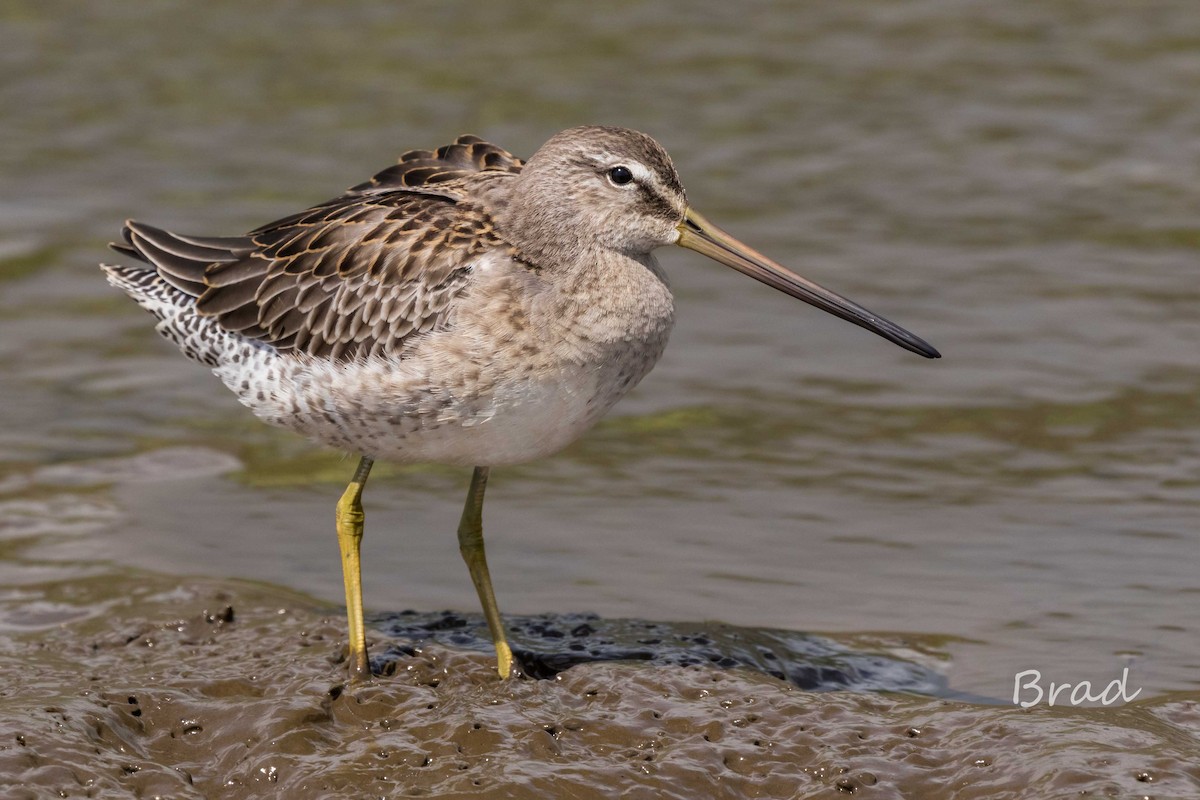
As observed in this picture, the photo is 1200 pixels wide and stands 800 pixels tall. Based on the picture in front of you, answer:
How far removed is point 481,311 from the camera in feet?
18.1

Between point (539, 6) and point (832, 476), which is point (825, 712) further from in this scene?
point (539, 6)

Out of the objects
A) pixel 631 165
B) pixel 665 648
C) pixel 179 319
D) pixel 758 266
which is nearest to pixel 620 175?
pixel 631 165

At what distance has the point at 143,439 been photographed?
8.02m

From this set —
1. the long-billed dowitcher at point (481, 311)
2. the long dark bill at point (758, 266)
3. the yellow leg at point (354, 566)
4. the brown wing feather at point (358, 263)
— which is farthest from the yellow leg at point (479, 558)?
the long dark bill at point (758, 266)

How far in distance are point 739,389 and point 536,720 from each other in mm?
3277

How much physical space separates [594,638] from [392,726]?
1.00 m

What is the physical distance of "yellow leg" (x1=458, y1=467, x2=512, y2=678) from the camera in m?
5.85

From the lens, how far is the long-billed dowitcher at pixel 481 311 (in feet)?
18.0

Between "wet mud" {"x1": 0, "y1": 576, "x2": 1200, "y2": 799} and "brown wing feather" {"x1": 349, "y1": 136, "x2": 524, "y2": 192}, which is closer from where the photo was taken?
"wet mud" {"x1": 0, "y1": 576, "x2": 1200, "y2": 799}

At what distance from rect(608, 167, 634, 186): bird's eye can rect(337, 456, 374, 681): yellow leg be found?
1.26 meters

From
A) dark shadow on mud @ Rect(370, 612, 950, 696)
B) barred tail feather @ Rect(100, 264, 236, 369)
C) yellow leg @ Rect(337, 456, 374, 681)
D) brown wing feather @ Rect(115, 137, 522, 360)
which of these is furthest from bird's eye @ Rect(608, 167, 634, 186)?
dark shadow on mud @ Rect(370, 612, 950, 696)

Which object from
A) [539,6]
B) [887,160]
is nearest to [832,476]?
[887,160]

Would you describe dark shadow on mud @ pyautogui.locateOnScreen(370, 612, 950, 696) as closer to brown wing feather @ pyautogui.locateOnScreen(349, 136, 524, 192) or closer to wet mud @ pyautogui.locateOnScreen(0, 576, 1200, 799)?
wet mud @ pyautogui.locateOnScreen(0, 576, 1200, 799)

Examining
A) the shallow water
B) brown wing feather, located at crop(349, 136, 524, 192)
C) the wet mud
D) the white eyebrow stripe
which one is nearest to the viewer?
the wet mud
